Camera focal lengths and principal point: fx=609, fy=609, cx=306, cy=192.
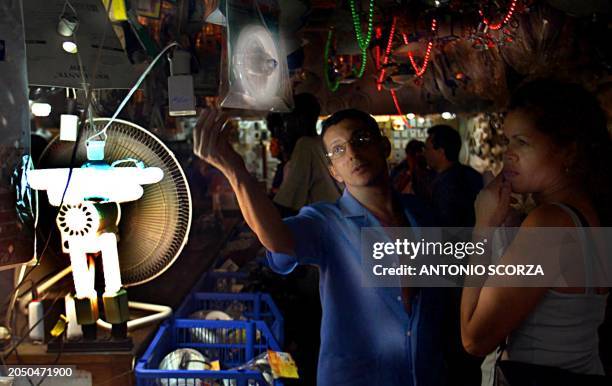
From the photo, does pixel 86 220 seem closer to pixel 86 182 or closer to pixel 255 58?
pixel 86 182

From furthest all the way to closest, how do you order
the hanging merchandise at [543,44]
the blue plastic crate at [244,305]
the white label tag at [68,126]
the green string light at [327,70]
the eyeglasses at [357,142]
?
the blue plastic crate at [244,305], the hanging merchandise at [543,44], the green string light at [327,70], the white label tag at [68,126], the eyeglasses at [357,142]

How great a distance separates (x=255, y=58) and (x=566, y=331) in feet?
3.67

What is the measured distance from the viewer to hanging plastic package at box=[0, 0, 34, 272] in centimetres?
166

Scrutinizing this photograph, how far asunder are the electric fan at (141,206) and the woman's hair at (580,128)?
1.04m

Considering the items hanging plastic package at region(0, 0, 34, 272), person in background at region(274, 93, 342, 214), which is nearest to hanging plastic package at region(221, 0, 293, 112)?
person in background at region(274, 93, 342, 214)

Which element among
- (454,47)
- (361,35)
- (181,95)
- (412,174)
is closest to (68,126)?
(181,95)

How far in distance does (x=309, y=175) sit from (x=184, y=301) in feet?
3.07

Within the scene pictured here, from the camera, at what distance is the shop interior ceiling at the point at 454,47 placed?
1.96 metres

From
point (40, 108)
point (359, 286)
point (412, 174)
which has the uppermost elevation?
point (40, 108)

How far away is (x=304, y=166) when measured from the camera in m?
1.87

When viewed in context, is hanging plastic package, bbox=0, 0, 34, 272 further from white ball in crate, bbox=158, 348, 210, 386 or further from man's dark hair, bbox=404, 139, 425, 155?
man's dark hair, bbox=404, 139, 425, 155

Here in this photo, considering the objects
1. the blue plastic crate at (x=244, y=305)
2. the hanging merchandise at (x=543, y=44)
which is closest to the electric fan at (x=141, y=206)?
the blue plastic crate at (x=244, y=305)

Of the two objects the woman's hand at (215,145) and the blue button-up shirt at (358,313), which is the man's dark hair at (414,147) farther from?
the woman's hand at (215,145)

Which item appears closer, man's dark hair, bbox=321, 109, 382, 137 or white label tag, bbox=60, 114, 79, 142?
man's dark hair, bbox=321, 109, 382, 137
